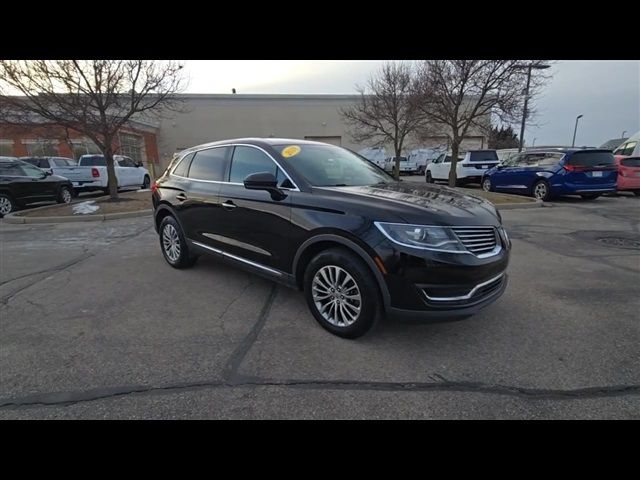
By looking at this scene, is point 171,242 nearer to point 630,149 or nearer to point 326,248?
point 326,248

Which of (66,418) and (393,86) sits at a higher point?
(393,86)

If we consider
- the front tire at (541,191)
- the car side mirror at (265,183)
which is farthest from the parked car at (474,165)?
the car side mirror at (265,183)

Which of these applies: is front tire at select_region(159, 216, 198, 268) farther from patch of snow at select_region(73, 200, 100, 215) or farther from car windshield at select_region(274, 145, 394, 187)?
patch of snow at select_region(73, 200, 100, 215)

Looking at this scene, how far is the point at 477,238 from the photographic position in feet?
9.25

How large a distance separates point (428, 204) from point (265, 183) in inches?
60.4

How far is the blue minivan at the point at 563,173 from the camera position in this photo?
10.4 m

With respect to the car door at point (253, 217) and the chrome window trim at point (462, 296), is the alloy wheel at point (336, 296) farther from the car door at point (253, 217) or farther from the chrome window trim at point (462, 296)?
the chrome window trim at point (462, 296)

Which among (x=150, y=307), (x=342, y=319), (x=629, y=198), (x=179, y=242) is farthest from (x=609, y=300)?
(x=629, y=198)

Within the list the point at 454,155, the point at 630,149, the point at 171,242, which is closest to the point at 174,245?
the point at 171,242

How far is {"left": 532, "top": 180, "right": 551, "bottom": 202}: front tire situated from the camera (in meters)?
11.2

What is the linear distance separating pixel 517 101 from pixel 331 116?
962 inches

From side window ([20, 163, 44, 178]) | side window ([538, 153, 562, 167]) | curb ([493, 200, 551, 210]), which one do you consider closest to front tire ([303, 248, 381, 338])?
curb ([493, 200, 551, 210])
